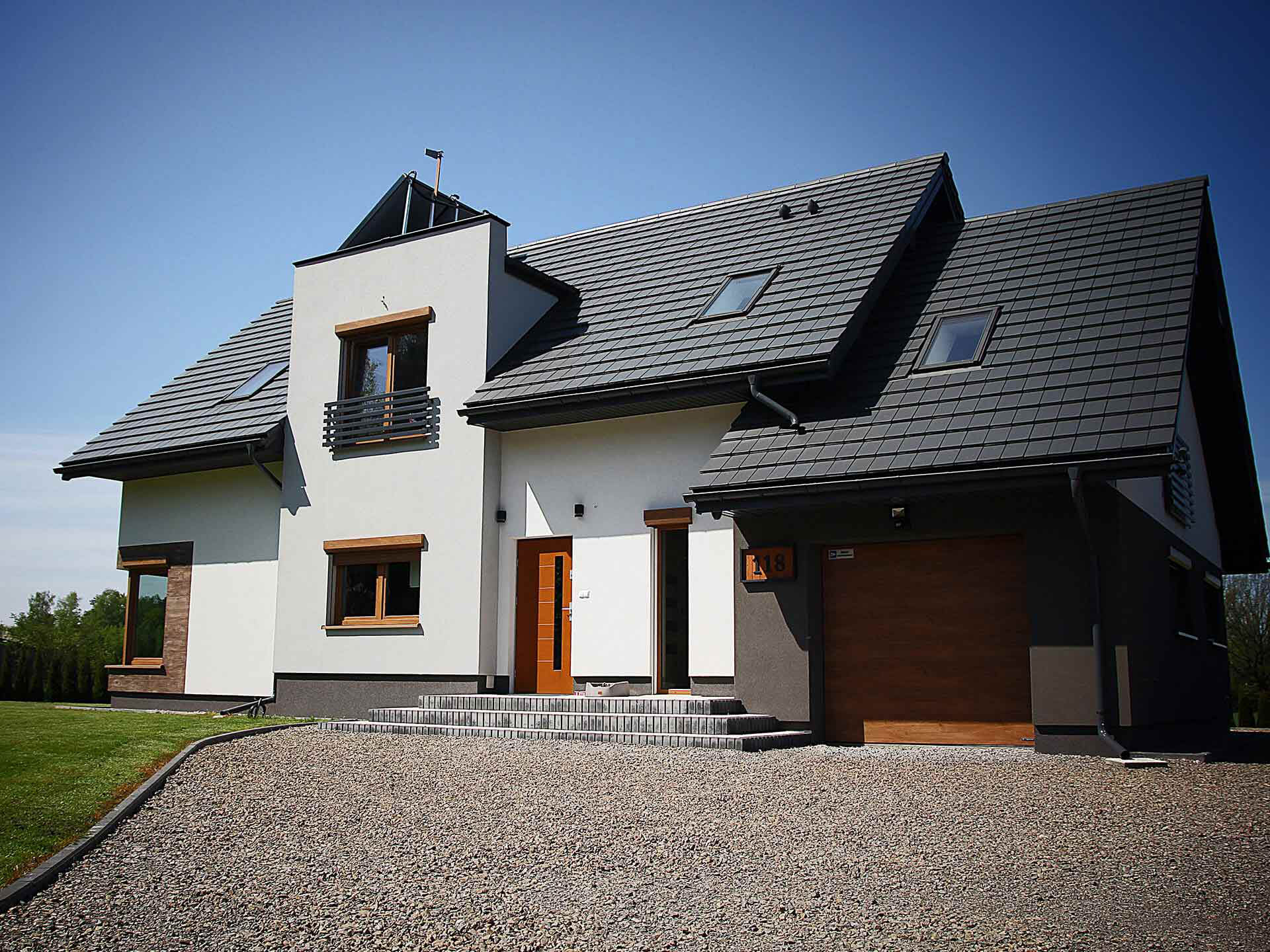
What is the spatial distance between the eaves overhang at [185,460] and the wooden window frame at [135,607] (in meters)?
1.44

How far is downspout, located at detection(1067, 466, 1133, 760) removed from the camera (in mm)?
10422

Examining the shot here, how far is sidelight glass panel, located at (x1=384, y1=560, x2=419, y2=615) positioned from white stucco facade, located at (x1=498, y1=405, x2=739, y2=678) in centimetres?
133

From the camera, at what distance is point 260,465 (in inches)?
656

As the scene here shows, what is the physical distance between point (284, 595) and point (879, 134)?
1215 centimetres

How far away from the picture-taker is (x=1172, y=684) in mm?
13477

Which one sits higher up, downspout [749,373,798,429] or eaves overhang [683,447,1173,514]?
downspout [749,373,798,429]

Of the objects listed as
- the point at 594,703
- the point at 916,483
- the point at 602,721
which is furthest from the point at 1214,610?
the point at 602,721

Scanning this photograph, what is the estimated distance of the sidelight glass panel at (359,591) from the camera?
636 inches

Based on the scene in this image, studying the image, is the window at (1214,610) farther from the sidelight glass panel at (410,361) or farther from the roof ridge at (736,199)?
the sidelight glass panel at (410,361)

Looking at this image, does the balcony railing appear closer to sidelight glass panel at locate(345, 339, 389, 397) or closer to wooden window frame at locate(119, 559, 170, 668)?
sidelight glass panel at locate(345, 339, 389, 397)

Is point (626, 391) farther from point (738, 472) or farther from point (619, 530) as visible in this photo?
point (738, 472)

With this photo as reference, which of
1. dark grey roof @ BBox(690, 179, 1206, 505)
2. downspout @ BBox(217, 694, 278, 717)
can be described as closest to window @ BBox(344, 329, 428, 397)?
downspout @ BBox(217, 694, 278, 717)

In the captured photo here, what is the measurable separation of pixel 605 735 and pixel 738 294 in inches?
255

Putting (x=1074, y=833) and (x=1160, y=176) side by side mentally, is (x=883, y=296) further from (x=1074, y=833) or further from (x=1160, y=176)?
(x=1074, y=833)
